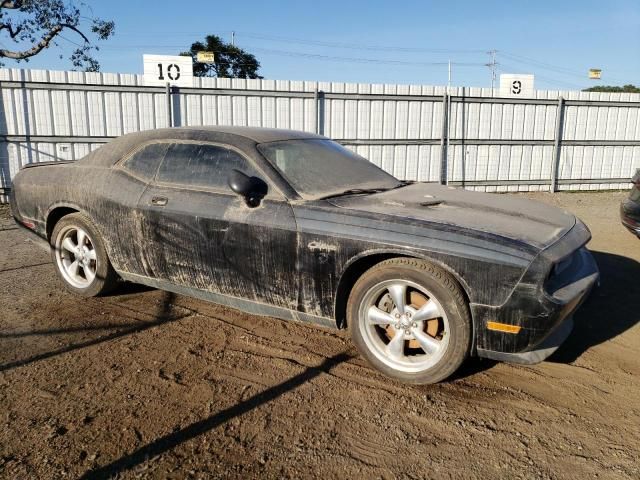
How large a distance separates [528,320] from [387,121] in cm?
942

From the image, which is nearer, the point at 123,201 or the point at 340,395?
the point at 340,395

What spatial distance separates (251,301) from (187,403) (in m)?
0.93

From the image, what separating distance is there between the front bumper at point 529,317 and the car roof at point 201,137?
6.73 feet

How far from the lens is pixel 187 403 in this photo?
3.00 m

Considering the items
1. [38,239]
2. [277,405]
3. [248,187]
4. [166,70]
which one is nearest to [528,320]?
[277,405]

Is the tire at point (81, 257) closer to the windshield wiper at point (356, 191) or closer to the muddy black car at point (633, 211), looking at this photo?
the windshield wiper at point (356, 191)

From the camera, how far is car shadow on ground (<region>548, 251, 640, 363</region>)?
3819 millimetres

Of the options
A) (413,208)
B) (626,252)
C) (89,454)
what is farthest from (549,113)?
(89,454)

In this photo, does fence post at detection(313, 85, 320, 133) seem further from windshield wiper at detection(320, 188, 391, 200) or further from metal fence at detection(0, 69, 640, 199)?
windshield wiper at detection(320, 188, 391, 200)

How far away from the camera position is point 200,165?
4.07m

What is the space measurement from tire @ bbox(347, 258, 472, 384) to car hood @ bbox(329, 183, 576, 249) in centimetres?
38

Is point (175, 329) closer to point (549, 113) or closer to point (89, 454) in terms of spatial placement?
point (89, 454)

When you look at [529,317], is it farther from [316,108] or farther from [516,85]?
[516,85]

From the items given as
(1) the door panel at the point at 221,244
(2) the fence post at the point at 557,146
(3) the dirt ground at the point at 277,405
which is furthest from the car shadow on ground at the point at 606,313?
(2) the fence post at the point at 557,146
